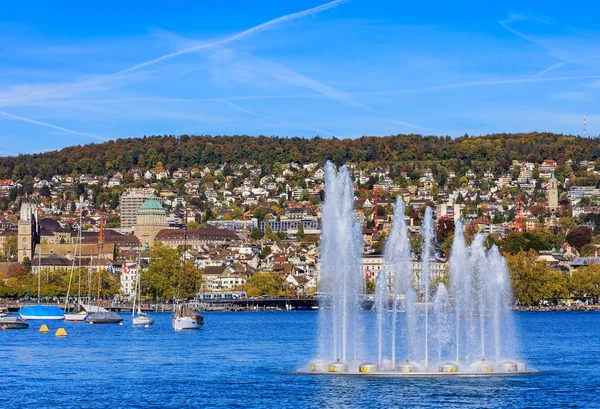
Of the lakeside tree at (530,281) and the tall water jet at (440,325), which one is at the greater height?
the lakeside tree at (530,281)

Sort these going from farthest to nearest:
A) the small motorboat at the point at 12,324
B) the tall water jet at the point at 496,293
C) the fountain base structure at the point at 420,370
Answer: the small motorboat at the point at 12,324, the tall water jet at the point at 496,293, the fountain base structure at the point at 420,370

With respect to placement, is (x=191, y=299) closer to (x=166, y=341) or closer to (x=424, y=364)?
(x=166, y=341)

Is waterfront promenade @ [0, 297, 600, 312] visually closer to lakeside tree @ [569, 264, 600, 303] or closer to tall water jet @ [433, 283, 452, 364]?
lakeside tree @ [569, 264, 600, 303]

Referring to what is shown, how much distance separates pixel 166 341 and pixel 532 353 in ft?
76.1

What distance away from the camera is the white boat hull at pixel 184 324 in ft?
301

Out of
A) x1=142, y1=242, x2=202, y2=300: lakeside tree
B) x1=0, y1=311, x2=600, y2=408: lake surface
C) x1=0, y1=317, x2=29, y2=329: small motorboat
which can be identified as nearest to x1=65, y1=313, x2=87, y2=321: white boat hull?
x1=0, y1=317, x2=29, y2=329: small motorboat

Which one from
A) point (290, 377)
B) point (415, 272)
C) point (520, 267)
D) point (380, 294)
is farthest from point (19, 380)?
point (415, 272)

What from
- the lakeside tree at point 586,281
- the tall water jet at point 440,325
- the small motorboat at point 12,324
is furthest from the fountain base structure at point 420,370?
the lakeside tree at point 586,281

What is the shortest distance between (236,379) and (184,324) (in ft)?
137

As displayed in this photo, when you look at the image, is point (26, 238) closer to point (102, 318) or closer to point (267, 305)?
point (267, 305)

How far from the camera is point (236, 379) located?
50969 mm

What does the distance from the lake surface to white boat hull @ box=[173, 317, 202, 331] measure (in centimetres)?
1194

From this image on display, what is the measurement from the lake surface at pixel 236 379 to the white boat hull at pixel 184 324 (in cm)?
1194

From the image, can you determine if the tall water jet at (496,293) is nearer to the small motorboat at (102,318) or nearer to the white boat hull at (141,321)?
the white boat hull at (141,321)
